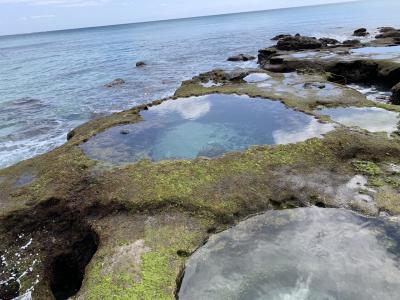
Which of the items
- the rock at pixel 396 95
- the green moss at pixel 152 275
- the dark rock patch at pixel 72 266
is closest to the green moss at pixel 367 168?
the green moss at pixel 152 275

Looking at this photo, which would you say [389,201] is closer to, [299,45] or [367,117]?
[367,117]

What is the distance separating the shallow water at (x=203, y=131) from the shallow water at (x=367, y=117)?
2046 mm

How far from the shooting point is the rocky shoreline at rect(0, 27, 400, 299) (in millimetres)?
14290

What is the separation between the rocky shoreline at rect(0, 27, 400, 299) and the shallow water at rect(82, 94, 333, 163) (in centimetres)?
135

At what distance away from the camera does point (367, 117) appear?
86.9 feet

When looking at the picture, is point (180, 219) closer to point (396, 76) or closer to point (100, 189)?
point (100, 189)

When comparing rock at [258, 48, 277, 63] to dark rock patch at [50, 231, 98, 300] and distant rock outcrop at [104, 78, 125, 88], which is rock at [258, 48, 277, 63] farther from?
dark rock patch at [50, 231, 98, 300]

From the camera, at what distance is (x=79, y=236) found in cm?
1689

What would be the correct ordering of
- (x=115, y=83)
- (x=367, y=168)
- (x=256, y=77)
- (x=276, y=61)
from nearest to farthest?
(x=367, y=168), (x=256, y=77), (x=276, y=61), (x=115, y=83)

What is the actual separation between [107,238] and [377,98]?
29850mm

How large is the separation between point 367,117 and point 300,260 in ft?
53.5

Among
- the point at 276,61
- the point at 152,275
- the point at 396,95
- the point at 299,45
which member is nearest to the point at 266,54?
the point at 299,45

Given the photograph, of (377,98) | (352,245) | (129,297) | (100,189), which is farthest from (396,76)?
(129,297)

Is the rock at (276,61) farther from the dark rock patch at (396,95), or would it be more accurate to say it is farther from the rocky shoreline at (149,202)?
the rocky shoreline at (149,202)
